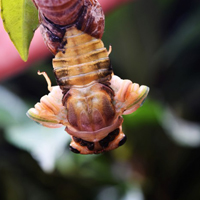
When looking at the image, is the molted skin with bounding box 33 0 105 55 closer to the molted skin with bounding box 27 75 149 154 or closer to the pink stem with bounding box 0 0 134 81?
the molted skin with bounding box 27 75 149 154

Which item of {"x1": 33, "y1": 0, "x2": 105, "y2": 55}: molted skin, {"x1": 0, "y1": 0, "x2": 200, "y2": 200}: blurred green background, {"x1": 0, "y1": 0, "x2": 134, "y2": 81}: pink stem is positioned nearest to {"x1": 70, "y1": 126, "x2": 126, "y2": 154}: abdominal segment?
{"x1": 33, "y1": 0, "x2": 105, "y2": 55}: molted skin

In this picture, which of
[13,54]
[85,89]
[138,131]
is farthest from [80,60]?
[138,131]

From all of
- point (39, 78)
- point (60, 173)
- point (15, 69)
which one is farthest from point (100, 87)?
point (39, 78)

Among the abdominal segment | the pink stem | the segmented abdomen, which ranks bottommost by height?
the pink stem

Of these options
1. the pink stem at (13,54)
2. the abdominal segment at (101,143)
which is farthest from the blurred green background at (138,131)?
the abdominal segment at (101,143)

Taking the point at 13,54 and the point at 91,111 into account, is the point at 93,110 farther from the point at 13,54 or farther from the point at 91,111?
the point at 13,54
